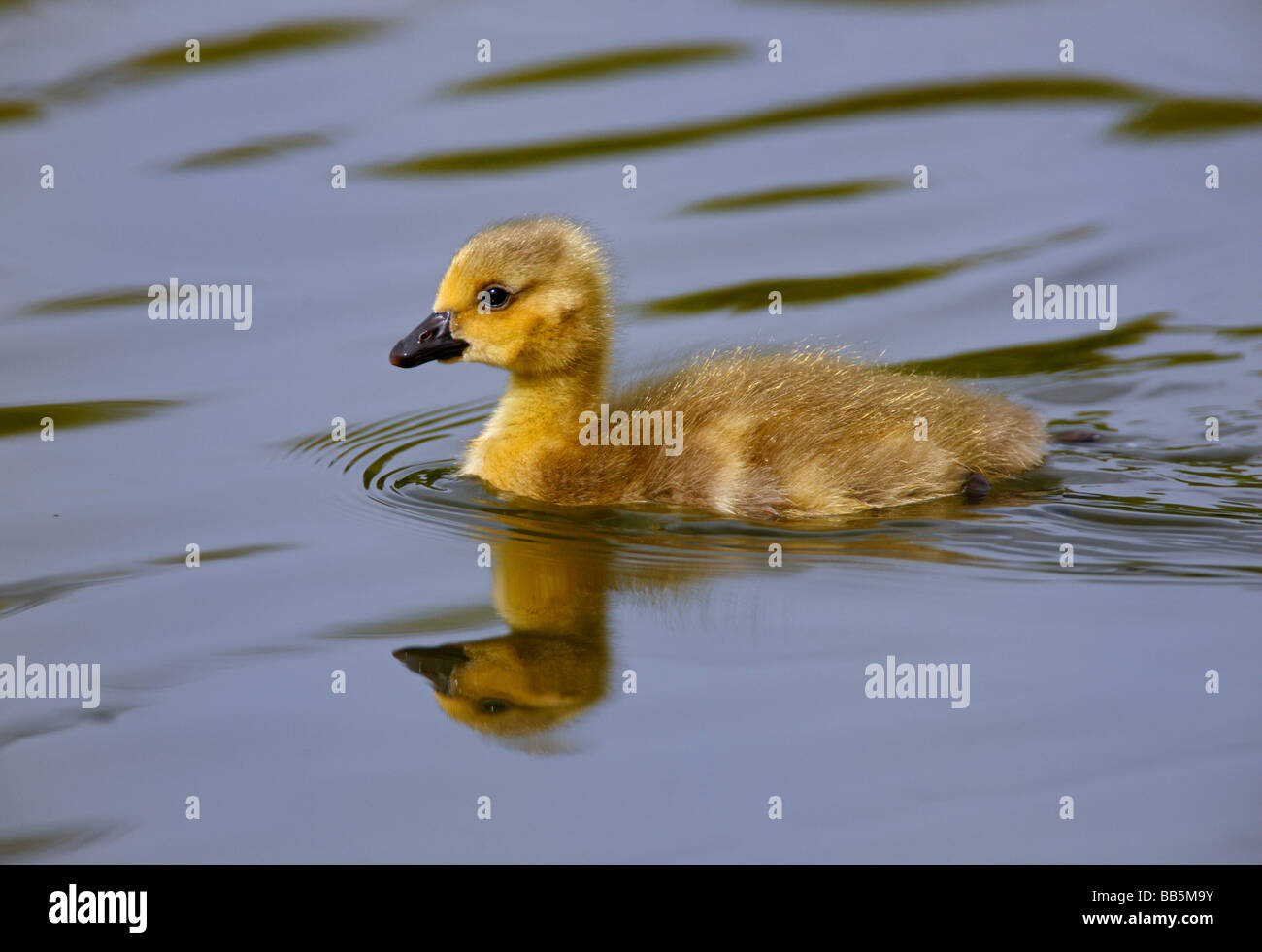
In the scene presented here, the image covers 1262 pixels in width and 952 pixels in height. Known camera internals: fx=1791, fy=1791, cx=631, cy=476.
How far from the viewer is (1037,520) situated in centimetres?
581

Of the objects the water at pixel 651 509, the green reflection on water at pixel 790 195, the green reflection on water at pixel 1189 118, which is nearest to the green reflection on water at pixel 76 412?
the water at pixel 651 509

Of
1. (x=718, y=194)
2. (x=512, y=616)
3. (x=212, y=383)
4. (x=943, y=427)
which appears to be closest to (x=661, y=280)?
(x=718, y=194)

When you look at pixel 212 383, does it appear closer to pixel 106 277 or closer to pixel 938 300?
pixel 106 277

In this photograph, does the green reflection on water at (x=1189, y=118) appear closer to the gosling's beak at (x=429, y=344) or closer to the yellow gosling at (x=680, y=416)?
the yellow gosling at (x=680, y=416)

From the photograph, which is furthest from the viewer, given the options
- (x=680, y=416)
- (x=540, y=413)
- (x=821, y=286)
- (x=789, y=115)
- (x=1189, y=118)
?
(x=789, y=115)

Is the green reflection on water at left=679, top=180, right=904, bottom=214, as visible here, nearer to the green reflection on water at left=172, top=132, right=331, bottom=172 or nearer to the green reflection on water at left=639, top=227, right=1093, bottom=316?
the green reflection on water at left=639, top=227, right=1093, bottom=316

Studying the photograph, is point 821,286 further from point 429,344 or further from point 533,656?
point 533,656

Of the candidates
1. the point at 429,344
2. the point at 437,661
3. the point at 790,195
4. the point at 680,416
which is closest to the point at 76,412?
the point at 429,344

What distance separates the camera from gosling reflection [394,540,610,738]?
470 centimetres

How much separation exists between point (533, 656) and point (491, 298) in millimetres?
1642

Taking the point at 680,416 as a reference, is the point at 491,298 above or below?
above

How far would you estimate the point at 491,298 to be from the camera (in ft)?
20.3

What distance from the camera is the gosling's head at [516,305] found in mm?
6156

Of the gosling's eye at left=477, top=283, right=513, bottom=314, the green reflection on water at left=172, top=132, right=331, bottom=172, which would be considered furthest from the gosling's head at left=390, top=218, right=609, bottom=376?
the green reflection on water at left=172, top=132, right=331, bottom=172
